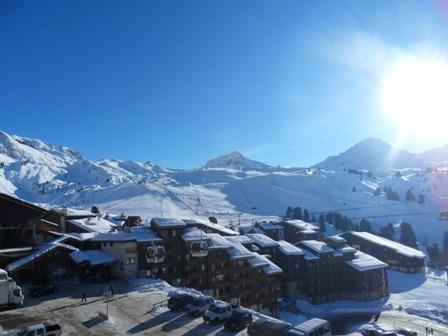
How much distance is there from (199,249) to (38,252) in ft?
84.7

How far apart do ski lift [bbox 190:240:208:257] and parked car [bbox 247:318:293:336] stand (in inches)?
1390

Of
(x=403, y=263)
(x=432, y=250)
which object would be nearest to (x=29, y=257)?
(x=403, y=263)

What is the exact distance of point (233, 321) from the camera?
122ft

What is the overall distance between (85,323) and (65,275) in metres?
23.1

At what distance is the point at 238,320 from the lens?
3728 cm

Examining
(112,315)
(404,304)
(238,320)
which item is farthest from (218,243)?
(404,304)

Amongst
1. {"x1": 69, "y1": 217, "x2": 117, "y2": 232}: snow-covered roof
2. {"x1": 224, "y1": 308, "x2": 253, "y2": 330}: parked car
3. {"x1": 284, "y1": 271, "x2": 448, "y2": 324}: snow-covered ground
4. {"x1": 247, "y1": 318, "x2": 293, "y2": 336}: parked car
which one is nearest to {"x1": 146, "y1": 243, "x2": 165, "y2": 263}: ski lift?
{"x1": 69, "y1": 217, "x2": 117, "y2": 232}: snow-covered roof

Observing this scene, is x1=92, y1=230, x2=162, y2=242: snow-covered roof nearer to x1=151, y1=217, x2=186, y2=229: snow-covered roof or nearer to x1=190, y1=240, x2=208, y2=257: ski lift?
x1=151, y1=217, x2=186, y2=229: snow-covered roof

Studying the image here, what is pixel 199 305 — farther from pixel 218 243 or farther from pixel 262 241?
pixel 262 241

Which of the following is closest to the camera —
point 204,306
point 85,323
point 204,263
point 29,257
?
point 85,323

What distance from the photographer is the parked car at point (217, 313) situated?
38.5 metres

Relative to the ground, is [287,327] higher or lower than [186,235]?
lower

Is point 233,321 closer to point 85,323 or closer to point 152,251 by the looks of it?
point 85,323

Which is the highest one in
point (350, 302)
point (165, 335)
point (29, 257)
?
point (29, 257)
